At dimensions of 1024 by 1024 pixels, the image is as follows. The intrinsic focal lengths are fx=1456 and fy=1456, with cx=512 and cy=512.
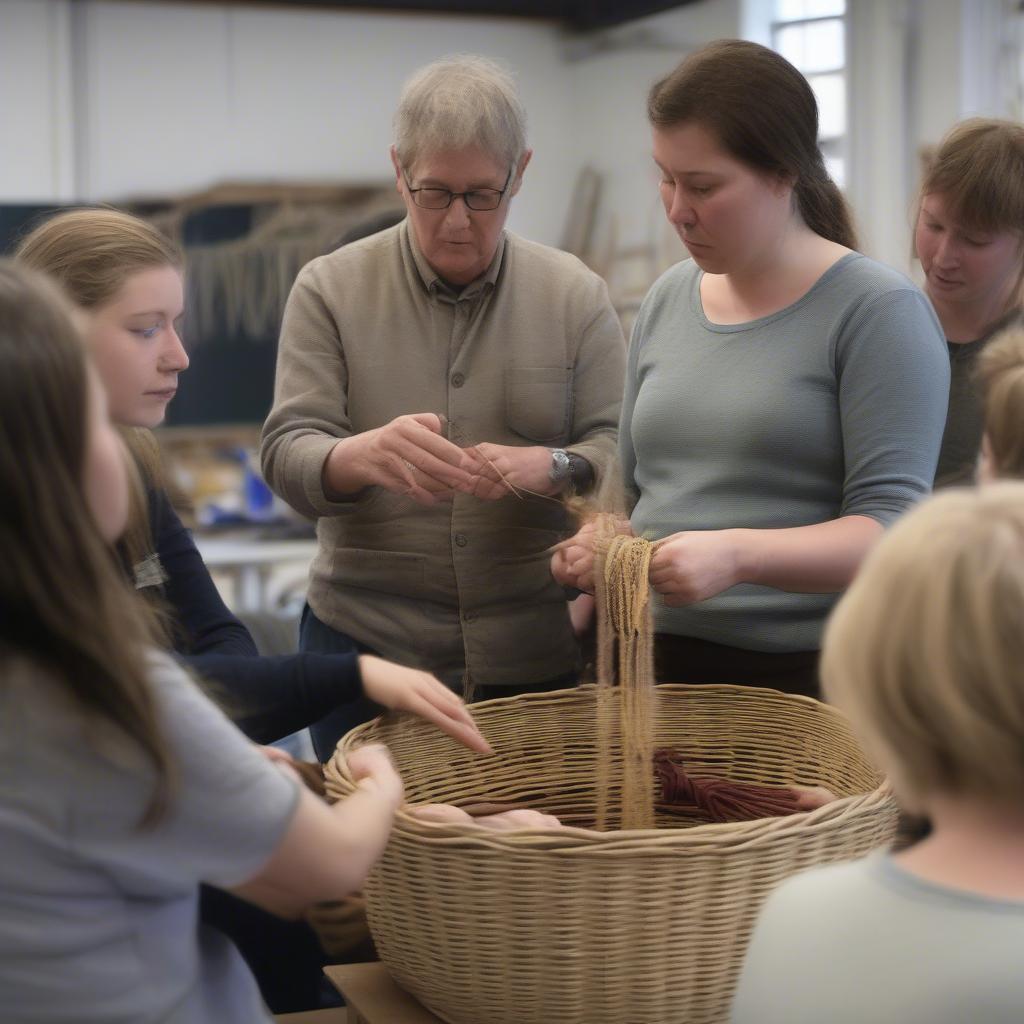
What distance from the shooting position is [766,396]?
1.75 meters

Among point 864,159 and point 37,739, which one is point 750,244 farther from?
point 864,159

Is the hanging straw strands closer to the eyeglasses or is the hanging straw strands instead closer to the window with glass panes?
the eyeglasses

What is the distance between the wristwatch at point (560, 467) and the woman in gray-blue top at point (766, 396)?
11cm

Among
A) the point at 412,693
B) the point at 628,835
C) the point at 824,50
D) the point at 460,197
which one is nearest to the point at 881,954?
the point at 628,835

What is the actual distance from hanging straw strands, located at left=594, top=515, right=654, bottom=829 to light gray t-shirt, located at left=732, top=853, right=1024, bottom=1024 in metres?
0.72

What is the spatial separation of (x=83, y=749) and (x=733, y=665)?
102 centimetres

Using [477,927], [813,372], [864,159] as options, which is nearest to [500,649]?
[813,372]

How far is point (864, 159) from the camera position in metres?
4.68

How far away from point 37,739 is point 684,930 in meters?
0.61

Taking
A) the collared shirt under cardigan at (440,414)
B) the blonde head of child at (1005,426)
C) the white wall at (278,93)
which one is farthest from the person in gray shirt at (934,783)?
the white wall at (278,93)

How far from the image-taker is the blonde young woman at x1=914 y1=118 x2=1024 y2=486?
2014 millimetres

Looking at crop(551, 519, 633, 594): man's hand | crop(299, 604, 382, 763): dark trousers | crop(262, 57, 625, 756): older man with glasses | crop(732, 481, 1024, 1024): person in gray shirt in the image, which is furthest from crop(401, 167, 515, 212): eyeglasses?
crop(732, 481, 1024, 1024): person in gray shirt

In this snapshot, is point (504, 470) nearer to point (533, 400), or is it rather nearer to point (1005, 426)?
point (533, 400)

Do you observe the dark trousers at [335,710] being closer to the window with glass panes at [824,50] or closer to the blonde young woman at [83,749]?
the blonde young woman at [83,749]
